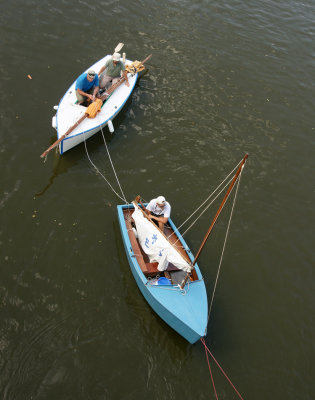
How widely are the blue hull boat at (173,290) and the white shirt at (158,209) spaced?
64cm

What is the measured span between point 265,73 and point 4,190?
1417 cm

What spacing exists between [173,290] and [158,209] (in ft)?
9.02

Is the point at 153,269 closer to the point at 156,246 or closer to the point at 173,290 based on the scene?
the point at 156,246

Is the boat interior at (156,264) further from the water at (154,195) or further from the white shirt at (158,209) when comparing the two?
the water at (154,195)

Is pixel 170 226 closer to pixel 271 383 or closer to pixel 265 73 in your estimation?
pixel 271 383

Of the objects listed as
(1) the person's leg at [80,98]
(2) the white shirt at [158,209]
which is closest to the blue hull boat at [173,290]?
(2) the white shirt at [158,209]

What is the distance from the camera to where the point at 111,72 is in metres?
14.8

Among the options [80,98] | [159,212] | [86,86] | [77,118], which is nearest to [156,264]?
[159,212]

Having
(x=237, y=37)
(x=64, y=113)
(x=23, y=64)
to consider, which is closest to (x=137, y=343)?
(x=64, y=113)

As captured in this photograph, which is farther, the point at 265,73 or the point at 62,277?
the point at 265,73

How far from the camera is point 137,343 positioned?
9344 millimetres

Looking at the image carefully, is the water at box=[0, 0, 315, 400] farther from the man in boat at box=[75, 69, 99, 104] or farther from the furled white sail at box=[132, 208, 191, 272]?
the man in boat at box=[75, 69, 99, 104]

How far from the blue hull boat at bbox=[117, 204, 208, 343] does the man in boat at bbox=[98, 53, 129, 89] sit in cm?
705

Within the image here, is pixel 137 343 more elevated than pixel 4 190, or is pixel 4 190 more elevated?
pixel 4 190
